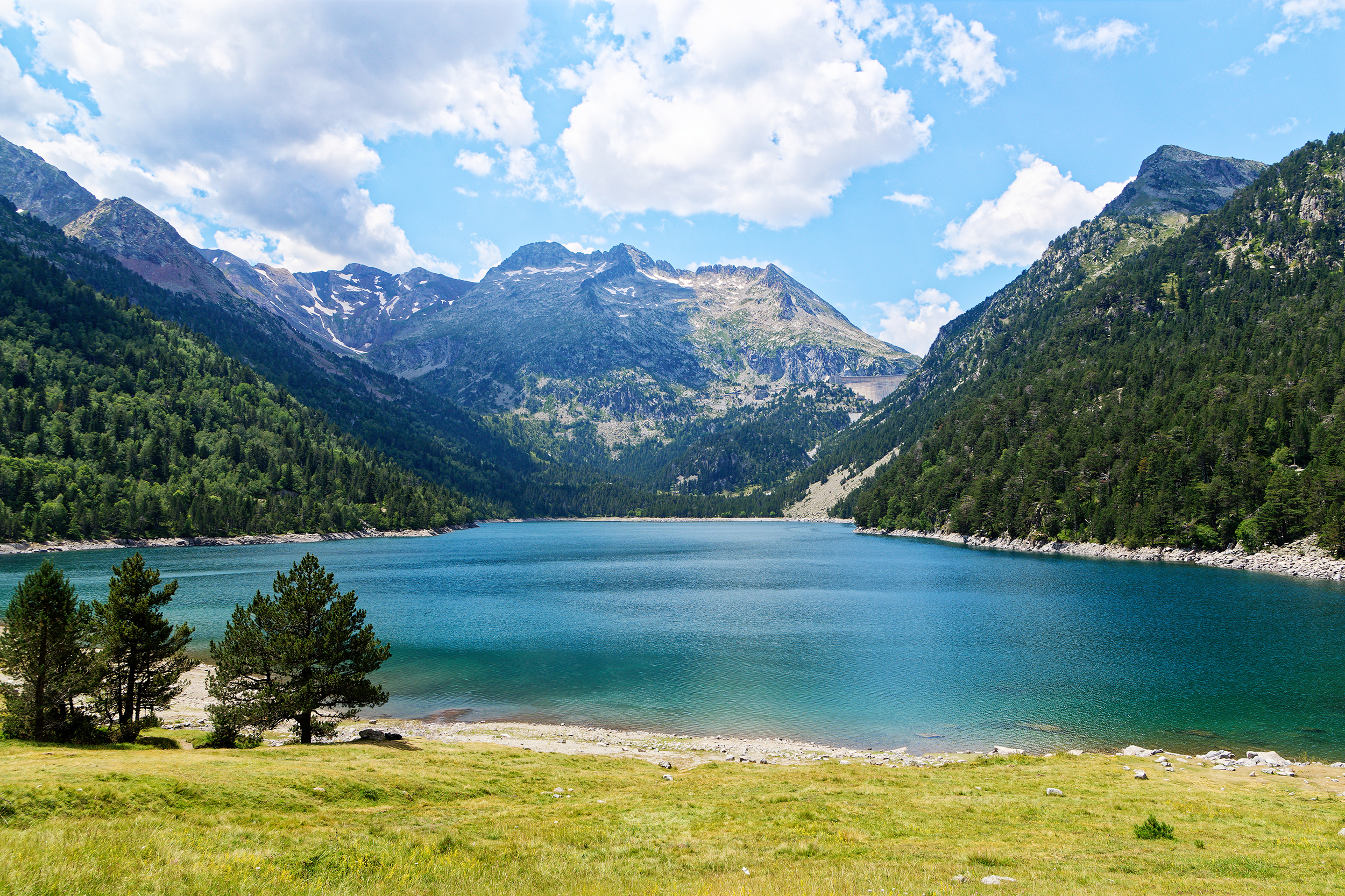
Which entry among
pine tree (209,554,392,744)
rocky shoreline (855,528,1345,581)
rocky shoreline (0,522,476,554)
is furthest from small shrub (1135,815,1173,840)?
rocky shoreline (0,522,476,554)

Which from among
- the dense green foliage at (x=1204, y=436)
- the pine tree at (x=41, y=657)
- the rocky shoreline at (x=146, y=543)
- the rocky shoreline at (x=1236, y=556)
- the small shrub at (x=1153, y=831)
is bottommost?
the rocky shoreline at (x=146, y=543)

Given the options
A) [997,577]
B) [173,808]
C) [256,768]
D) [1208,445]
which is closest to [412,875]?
[173,808]

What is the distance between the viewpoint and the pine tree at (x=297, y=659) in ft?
105

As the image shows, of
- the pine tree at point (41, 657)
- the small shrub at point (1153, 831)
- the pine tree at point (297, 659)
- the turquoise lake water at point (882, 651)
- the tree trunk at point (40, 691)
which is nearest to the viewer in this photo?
the small shrub at point (1153, 831)

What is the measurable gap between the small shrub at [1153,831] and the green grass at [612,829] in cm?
31

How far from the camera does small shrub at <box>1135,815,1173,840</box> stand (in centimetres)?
1794

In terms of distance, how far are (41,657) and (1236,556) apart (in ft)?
476

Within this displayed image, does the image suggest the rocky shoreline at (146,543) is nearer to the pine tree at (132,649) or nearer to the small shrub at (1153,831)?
the pine tree at (132,649)

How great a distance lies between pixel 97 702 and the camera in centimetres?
2994

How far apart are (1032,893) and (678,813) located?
11.4 meters

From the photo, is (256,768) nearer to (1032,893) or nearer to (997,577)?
(1032,893)

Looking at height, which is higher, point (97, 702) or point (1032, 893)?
point (1032, 893)

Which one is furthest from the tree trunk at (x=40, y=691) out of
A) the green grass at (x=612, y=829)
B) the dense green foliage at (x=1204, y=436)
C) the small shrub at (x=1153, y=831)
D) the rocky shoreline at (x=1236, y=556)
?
the dense green foliage at (x=1204, y=436)

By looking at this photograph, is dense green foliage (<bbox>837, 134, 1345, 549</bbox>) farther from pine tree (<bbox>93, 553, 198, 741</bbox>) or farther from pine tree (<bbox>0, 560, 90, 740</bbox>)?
pine tree (<bbox>0, 560, 90, 740</bbox>)
